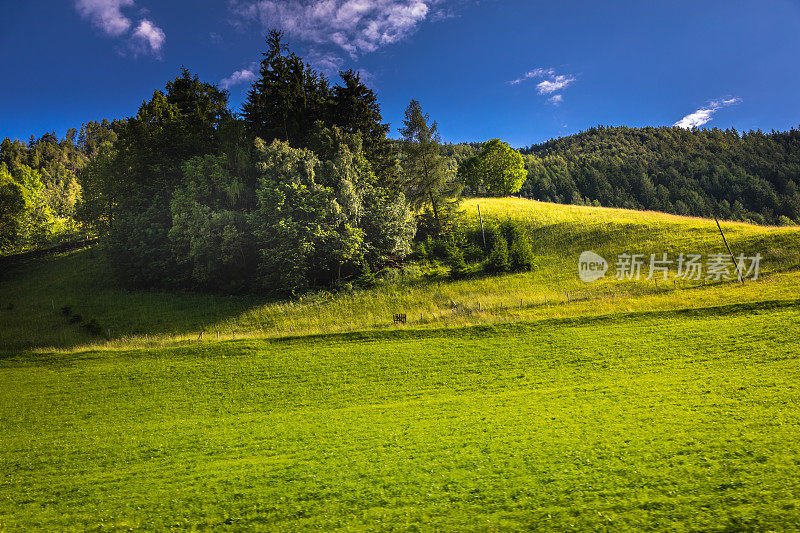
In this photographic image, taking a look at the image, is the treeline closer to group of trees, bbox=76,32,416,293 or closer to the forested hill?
group of trees, bbox=76,32,416,293

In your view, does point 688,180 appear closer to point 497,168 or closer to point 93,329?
point 497,168

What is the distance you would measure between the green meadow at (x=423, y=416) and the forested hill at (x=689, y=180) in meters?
116

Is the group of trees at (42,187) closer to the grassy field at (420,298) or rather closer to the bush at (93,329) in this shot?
the grassy field at (420,298)

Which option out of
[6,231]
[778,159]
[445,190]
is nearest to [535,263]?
[445,190]

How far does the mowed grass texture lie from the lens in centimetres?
954

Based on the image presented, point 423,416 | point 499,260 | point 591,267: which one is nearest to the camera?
point 423,416

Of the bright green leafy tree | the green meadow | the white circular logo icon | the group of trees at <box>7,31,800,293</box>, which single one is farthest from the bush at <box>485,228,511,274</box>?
the bright green leafy tree

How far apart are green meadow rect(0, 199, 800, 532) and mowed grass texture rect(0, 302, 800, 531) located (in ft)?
0.28

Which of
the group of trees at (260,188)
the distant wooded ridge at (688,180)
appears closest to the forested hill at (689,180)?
the distant wooded ridge at (688,180)

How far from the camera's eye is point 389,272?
4375cm

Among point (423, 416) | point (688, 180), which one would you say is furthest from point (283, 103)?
point (688, 180)

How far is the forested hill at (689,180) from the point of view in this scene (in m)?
127

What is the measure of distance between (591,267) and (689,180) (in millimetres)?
138666

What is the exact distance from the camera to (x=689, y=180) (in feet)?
462
